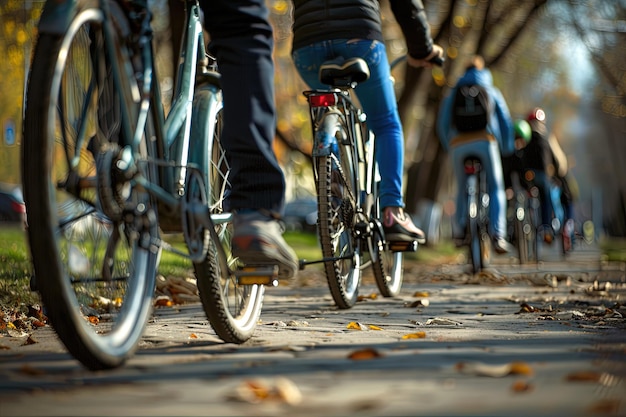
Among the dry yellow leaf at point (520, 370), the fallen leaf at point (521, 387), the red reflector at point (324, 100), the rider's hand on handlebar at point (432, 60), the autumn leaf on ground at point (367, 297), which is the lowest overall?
the fallen leaf at point (521, 387)

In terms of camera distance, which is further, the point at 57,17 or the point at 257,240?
the point at 257,240

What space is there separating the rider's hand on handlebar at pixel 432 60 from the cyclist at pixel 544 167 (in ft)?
22.7

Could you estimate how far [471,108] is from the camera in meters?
9.41

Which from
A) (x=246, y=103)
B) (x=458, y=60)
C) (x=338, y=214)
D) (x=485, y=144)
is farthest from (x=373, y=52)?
(x=458, y=60)

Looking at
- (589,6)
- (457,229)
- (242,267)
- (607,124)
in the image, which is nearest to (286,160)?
(589,6)

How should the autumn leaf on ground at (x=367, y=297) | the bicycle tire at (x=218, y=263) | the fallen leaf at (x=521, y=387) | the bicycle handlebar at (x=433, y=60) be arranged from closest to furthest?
the fallen leaf at (x=521, y=387) < the bicycle tire at (x=218, y=263) < the autumn leaf on ground at (x=367, y=297) < the bicycle handlebar at (x=433, y=60)

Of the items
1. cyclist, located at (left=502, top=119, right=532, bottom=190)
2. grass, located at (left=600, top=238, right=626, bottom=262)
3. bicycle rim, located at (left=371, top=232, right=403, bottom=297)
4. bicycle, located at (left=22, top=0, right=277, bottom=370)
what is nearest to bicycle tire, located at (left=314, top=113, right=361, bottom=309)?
bicycle rim, located at (left=371, top=232, right=403, bottom=297)

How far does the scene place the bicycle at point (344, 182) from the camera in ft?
16.5

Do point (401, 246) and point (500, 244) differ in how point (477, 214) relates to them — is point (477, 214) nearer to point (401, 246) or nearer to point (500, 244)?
point (500, 244)

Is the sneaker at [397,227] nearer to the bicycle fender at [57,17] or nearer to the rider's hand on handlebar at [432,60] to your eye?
the rider's hand on handlebar at [432,60]

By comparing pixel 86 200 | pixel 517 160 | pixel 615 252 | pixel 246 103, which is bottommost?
pixel 615 252

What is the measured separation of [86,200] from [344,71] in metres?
2.56

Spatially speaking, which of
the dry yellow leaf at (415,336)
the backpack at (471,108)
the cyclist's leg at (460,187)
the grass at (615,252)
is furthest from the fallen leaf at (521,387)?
the grass at (615,252)

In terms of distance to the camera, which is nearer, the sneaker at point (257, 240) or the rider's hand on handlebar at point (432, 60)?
the sneaker at point (257, 240)
